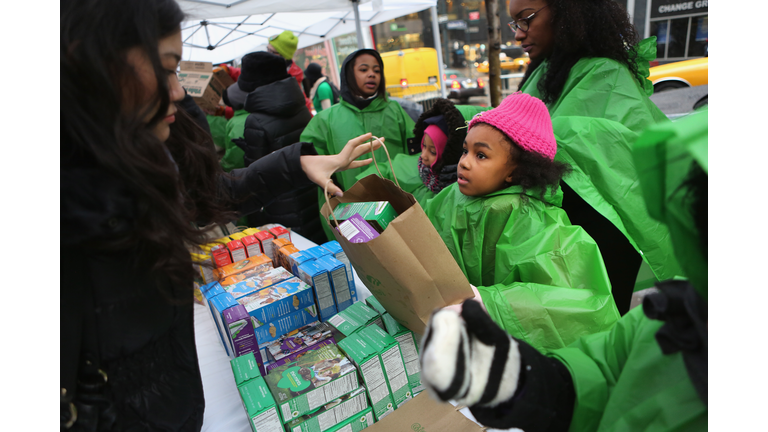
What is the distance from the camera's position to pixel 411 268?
115 centimetres

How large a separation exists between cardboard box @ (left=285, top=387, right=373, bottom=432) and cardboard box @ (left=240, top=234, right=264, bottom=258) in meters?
0.96

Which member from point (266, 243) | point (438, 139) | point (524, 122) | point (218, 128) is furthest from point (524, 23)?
point (218, 128)

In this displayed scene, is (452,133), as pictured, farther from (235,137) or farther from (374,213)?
(235,137)

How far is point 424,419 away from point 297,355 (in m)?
0.48

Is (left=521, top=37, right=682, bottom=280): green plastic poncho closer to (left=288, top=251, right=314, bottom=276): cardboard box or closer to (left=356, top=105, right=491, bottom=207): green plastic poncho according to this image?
(left=356, top=105, right=491, bottom=207): green plastic poncho

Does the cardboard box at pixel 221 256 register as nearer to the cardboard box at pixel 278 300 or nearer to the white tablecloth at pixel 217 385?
the white tablecloth at pixel 217 385

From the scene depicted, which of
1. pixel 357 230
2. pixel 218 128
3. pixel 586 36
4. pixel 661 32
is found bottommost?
pixel 357 230

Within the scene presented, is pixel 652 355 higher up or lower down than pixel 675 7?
lower down

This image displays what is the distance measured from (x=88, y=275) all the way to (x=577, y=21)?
7.84 ft

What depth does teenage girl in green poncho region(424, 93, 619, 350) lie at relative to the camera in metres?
1.31

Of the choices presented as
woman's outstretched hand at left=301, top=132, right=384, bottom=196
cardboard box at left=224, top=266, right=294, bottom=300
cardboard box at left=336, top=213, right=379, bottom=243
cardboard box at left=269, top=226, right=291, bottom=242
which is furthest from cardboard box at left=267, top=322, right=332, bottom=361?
cardboard box at left=269, top=226, right=291, bottom=242

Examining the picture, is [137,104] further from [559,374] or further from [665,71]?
[665,71]

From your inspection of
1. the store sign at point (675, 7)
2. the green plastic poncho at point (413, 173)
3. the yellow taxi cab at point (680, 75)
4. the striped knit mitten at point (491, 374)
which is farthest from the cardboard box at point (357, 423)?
the store sign at point (675, 7)

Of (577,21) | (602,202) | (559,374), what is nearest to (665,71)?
(577,21)
